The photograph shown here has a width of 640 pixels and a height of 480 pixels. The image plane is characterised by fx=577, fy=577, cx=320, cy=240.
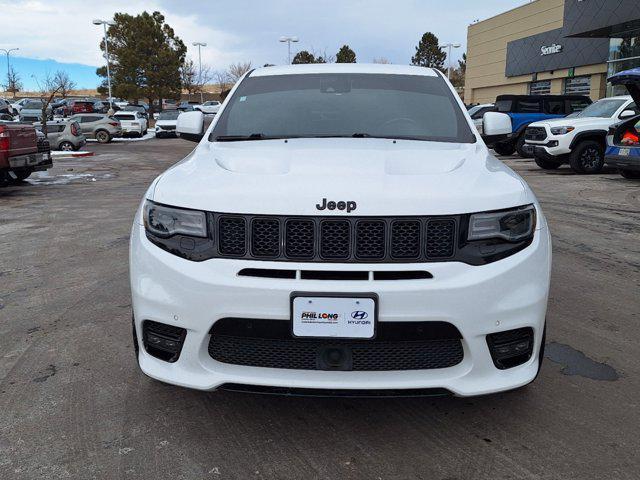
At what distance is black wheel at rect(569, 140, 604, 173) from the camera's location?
527 inches

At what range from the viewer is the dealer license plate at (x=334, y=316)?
220 cm

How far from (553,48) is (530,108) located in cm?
2095

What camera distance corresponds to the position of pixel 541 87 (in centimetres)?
3766

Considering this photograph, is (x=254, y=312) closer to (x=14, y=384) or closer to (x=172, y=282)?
(x=172, y=282)

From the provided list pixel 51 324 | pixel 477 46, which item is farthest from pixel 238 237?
pixel 477 46

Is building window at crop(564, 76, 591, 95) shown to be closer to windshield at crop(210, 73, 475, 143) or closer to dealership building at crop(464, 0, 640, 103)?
dealership building at crop(464, 0, 640, 103)

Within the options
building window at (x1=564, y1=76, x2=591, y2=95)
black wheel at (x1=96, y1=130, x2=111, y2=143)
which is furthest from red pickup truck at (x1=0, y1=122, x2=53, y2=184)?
building window at (x1=564, y1=76, x2=591, y2=95)

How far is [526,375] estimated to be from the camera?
2.44 metres

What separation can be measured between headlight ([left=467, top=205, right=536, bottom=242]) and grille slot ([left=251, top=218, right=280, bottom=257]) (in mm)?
779

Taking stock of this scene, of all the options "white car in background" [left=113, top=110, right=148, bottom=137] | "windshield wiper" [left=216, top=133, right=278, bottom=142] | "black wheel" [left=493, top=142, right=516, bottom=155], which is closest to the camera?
"windshield wiper" [left=216, top=133, right=278, bottom=142]

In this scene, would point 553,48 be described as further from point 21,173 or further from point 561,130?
point 21,173

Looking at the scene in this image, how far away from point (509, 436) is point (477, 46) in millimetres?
50161

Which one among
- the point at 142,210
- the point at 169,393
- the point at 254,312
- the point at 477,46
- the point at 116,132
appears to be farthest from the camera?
the point at 477,46

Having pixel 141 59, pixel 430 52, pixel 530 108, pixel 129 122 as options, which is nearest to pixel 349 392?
pixel 530 108
